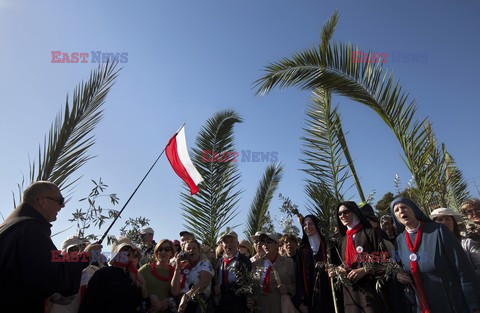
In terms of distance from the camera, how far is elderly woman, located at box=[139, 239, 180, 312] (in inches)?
187

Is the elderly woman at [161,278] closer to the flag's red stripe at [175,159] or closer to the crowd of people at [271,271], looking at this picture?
the crowd of people at [271,271]

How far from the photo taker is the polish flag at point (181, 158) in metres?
6.84

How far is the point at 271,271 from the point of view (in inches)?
211

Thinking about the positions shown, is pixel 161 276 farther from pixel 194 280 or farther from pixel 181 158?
pixel 181 158

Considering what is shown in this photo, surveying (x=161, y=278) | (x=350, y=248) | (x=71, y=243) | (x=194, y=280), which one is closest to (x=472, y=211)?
(x=350, y=248)

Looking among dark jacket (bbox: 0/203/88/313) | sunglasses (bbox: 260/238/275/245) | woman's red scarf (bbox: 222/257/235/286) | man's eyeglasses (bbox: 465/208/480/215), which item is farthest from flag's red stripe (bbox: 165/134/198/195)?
man's eyeglasses (bbox: 465/208/480/215)

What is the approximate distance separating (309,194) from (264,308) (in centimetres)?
180

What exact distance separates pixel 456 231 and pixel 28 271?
15.6ft

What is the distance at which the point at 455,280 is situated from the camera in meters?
3.67

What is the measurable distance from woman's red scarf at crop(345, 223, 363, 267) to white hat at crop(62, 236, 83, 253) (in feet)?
11.5

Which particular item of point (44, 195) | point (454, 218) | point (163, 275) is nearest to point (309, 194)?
point (454, 218)

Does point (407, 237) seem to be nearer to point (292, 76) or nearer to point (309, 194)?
point (309, 194)

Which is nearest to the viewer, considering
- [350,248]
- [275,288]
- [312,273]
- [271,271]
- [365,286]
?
[365,286]

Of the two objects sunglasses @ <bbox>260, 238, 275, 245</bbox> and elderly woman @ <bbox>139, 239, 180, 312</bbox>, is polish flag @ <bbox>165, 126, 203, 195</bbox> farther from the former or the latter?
sunglasses @ <bbox>260, 238, 275, 245</bbox>
